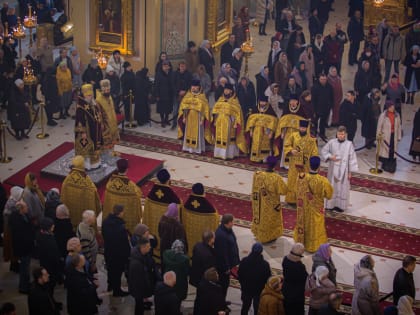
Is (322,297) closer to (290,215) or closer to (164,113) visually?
(290,215)

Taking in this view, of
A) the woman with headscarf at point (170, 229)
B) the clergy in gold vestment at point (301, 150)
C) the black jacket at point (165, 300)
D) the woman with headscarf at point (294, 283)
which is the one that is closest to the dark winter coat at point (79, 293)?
the black jacket at point (165, 300)

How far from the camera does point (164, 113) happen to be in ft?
61.9

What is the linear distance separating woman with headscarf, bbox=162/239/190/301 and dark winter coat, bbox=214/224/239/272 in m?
0.55

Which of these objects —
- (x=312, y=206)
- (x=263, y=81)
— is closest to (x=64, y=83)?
(x=263, y=81)

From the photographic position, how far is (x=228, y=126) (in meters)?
17.0

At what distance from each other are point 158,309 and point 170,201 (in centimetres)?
275

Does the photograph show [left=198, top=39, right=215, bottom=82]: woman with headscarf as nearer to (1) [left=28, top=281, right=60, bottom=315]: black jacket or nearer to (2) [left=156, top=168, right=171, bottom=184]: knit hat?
(2) [left=156, top=168, right=171, bottom=184]: knit hat

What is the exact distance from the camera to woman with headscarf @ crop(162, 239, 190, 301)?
11.5 meters

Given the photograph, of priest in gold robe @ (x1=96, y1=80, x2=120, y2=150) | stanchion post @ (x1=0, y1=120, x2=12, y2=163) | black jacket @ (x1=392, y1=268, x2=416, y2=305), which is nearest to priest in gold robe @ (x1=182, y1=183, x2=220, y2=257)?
black jacket @ (x1=392, y1=268, x2=416, y2=305)

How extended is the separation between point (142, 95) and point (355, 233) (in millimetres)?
5866

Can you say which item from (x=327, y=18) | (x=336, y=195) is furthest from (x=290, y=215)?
(x=327, y=18)

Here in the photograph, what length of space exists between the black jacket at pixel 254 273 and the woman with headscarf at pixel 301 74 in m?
8.48

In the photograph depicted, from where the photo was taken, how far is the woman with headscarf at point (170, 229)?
12188mm

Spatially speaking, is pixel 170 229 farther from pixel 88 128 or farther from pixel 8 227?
pixel 88 128
